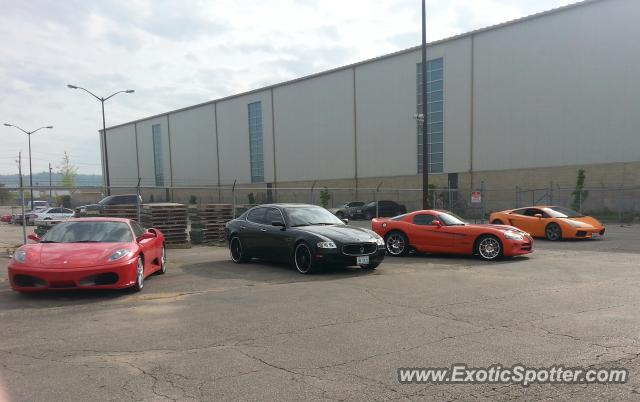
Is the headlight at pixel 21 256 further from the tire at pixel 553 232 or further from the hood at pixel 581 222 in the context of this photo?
the hood at pixel 581 222

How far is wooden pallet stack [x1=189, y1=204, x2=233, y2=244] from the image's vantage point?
17.1 metres

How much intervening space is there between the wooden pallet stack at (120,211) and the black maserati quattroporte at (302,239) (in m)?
5.43

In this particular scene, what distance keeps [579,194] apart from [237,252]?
2702 centimetres

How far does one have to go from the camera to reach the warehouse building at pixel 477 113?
102 ft

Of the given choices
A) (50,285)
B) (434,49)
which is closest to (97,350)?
(50,285)

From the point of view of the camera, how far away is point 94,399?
361cm

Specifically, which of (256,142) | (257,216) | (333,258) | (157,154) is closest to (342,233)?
(333,258)

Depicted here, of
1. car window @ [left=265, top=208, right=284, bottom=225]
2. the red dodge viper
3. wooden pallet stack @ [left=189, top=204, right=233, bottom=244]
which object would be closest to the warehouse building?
wooden pallet stack @ [left=189, top=204, right=233, bottom=244]

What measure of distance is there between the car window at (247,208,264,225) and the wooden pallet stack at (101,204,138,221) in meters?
5.98

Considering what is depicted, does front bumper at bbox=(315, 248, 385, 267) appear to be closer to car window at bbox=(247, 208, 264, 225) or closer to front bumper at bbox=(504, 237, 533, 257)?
car window at bbox=(247, 208, 264, 225)

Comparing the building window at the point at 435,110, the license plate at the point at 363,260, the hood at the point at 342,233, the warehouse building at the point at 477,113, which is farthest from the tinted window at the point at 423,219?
the building window at the point at 435,110

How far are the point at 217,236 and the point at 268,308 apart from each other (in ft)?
36.8

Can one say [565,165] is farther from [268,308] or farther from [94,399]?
[94,399]

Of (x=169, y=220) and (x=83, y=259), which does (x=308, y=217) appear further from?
(x=169, y=220)
